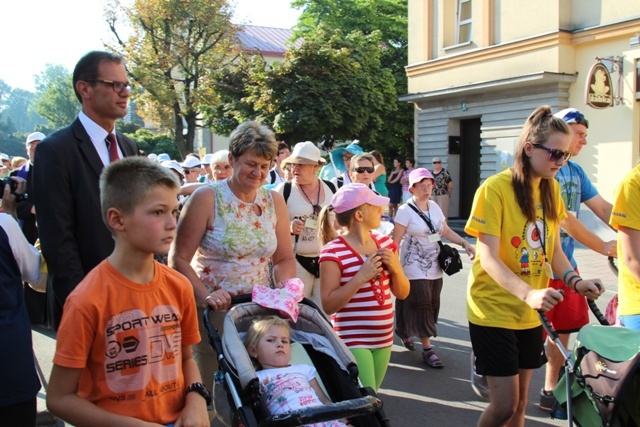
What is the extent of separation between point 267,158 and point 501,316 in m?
1.60

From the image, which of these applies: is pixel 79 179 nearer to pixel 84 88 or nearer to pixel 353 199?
pixel 84 88

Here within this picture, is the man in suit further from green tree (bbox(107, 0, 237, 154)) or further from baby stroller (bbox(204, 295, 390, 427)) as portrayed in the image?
green tree (bbox(107, 0, 237, 154))

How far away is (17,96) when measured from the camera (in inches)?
6093

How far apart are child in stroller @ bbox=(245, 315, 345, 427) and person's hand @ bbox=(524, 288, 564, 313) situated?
109cm

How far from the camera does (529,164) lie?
11.5 feet

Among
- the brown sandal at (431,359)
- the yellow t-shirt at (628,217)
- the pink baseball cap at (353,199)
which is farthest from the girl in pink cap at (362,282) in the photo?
the brown sandal at (431,359)

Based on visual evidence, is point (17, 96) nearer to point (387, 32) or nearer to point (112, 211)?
point (387, 32)

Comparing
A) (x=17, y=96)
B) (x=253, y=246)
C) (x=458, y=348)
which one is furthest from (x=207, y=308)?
(x=17, y=96)

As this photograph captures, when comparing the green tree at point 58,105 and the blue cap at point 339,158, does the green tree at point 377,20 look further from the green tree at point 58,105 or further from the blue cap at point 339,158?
the green tree at point 58,105

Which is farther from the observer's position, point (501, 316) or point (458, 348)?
point (458, 348)

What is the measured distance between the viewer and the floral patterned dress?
363cm

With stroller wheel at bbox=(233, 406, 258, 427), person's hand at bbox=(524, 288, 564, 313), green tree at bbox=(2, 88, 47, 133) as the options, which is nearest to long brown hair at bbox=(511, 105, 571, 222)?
person's hand at bbox=(524, 288, 564, 313)

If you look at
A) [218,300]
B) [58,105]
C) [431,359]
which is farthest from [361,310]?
[58,105]

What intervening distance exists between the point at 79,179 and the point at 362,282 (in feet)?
5.34
